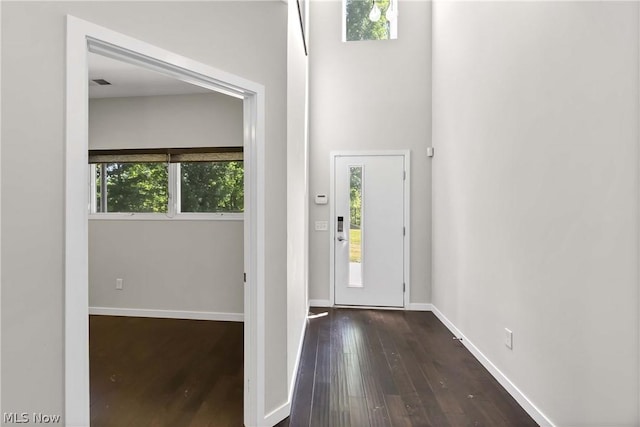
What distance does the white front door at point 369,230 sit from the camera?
380 cm

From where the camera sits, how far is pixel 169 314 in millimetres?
3486

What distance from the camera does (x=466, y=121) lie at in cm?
276

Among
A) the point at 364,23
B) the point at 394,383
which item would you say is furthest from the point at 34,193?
the point at 364,23

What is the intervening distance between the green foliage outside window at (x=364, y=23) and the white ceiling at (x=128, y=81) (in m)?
2.18

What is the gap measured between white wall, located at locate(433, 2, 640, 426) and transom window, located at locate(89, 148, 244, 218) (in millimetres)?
2644

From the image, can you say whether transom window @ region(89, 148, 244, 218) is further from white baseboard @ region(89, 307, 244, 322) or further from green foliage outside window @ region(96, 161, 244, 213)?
white baseboard @ region(89, 307, 244, 322)

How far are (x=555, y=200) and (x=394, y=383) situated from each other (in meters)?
1.65

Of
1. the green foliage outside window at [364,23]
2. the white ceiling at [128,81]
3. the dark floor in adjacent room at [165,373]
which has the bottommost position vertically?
the dark floor in adjacent room at [165,373]

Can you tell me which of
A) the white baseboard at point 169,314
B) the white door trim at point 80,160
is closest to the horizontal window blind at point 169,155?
the white baseboard at point 169,314

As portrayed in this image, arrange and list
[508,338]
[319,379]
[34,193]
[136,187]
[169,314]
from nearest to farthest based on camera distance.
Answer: [34,193], [508,338], [319,379], [169,314], [136,187]

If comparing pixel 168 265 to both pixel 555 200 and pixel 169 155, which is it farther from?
pixel 555 200

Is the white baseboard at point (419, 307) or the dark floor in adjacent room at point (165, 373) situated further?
the white baseboard at point (419, 307)

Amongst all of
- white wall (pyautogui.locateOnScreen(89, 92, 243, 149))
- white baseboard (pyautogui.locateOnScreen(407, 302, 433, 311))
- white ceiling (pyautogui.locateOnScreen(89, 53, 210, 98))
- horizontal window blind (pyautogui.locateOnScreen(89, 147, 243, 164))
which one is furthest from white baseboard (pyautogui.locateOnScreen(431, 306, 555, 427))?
white ceiling (pyautogui.locateOnScreen(89, 53, 210, 98))

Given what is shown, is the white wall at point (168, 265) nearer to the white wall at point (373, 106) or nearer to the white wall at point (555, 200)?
the white wall at point (373, 106)
